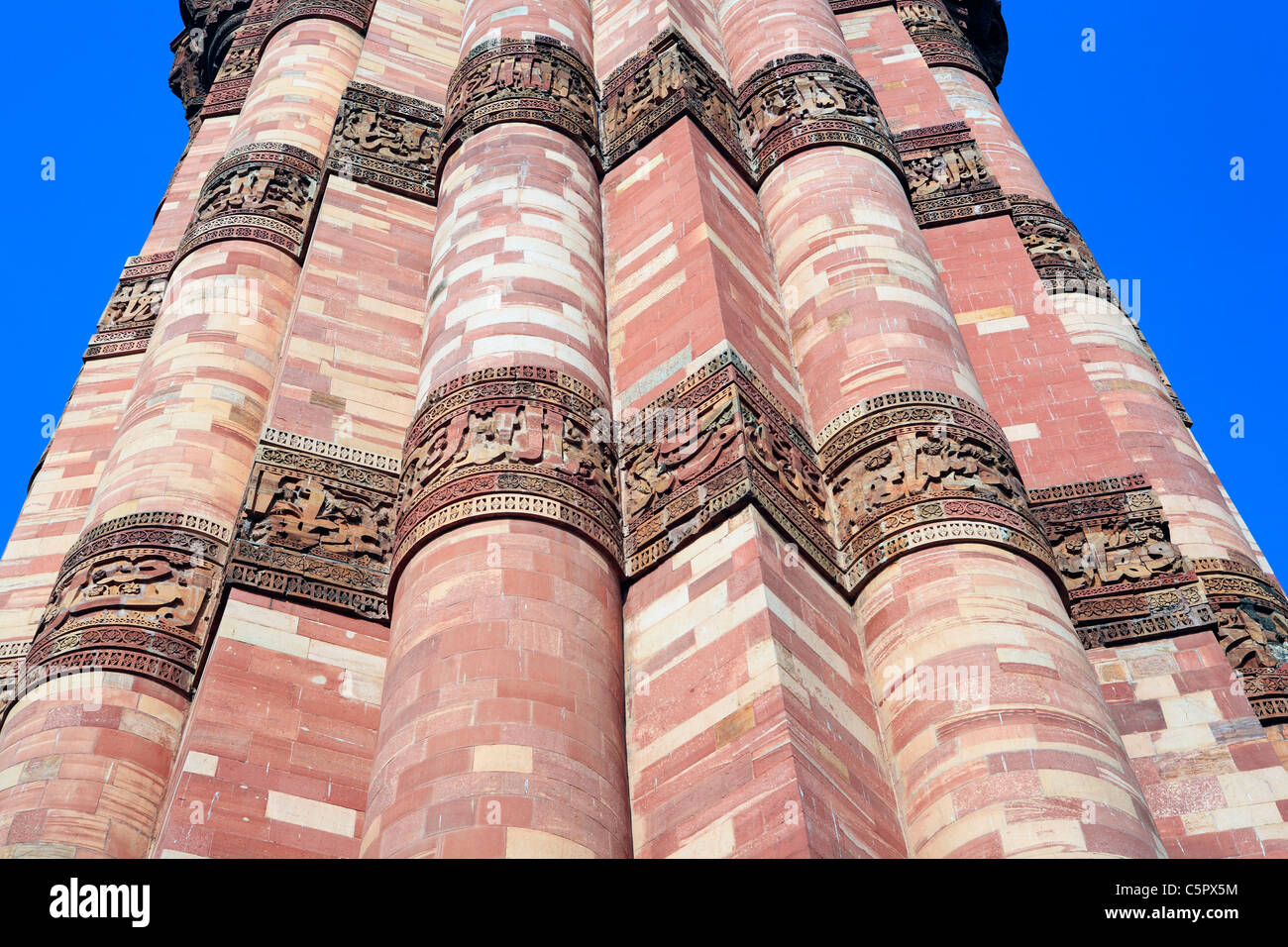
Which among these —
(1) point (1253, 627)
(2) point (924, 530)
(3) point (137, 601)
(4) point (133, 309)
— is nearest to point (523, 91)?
(4) point (133, 309)

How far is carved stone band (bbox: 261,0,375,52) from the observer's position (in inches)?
642

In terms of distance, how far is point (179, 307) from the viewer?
12.2 m

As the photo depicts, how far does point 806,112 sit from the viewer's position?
13383 mm

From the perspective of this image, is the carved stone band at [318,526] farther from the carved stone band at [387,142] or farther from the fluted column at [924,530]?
the carved stone band at [387,142]

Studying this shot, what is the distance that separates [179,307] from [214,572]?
313cm

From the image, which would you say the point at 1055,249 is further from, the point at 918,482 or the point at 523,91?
the point at 918,482

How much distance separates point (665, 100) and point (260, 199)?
383 cm

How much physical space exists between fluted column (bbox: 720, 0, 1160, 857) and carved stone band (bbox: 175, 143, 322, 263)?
4.24 metres

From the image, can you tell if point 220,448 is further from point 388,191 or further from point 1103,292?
point 1103,292

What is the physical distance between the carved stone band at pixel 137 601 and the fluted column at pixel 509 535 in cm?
152

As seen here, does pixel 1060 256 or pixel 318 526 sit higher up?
pixel 1060 256

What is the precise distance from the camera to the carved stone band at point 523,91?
1302 cm

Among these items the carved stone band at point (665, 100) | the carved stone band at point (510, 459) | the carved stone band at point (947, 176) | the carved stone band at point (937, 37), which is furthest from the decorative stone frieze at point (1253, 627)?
the carved stone band at point (937, 37)
